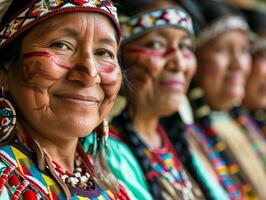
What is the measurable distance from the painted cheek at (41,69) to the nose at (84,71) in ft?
0.12

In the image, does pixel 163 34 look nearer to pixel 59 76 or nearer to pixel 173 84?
pixel 173 84

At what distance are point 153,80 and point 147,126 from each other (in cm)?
25

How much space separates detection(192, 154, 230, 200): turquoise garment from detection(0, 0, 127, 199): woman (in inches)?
43.6

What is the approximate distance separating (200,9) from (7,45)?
5.90 feet

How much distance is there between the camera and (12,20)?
1.65m

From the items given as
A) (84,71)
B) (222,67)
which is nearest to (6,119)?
(84,71)

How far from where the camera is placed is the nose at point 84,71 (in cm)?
163

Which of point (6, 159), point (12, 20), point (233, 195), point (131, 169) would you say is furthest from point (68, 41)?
point (233, 195)

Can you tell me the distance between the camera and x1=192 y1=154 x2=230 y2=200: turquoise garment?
2691mm

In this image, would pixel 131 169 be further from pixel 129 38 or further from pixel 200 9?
pixel 200 9

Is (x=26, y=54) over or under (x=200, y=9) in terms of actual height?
over

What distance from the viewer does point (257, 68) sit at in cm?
372

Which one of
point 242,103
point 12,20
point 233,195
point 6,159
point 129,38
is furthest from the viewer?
point 242,103

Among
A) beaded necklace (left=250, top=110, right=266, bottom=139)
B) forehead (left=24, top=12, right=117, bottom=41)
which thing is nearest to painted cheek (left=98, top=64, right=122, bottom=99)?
forehead (left=24, top=12, right=117, bottom=41)
